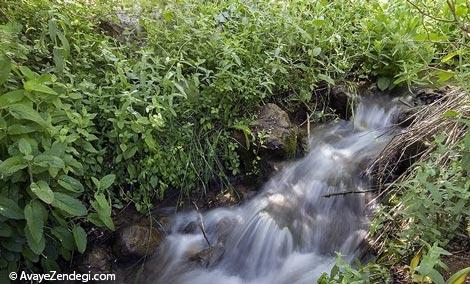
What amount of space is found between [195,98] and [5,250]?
1614 millimetres

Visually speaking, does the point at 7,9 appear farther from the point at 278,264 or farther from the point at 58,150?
the point at 278,264

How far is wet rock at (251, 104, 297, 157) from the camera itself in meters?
3.35

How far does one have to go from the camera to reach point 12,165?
2.21 m

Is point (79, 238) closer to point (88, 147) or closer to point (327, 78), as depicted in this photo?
point (88, 147)

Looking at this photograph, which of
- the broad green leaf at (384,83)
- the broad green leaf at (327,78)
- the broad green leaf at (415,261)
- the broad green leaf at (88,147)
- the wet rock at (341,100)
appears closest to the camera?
the broad green leaf at (415,261)

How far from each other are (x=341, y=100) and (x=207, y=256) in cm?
196

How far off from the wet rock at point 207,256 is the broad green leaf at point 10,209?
1199mm

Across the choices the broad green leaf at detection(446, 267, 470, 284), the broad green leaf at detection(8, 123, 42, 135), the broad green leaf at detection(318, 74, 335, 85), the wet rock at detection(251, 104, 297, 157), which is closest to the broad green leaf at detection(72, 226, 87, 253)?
the broad green leaf at detection(8, 123, 42, 135)

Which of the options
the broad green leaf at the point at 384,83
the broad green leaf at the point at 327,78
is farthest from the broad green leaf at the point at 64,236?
the broad green leaf at the point at 384,83

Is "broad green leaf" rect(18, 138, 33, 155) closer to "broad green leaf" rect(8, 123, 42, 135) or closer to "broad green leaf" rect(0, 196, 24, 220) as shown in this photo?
"broad green leaf" rect(8, 123, 42, 135)

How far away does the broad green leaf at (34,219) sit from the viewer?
2207mm

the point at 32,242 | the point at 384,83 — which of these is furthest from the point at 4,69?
the point at 384,83

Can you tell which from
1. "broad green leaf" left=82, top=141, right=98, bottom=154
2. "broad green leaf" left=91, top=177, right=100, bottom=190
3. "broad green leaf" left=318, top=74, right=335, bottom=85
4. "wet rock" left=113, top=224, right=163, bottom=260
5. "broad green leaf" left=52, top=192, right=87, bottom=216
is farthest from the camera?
"broad green leaf" left=318, top=74, right=335, bottom=85

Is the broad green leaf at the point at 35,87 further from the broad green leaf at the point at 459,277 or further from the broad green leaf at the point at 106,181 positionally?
the broad green leaf at the point at 459,277
